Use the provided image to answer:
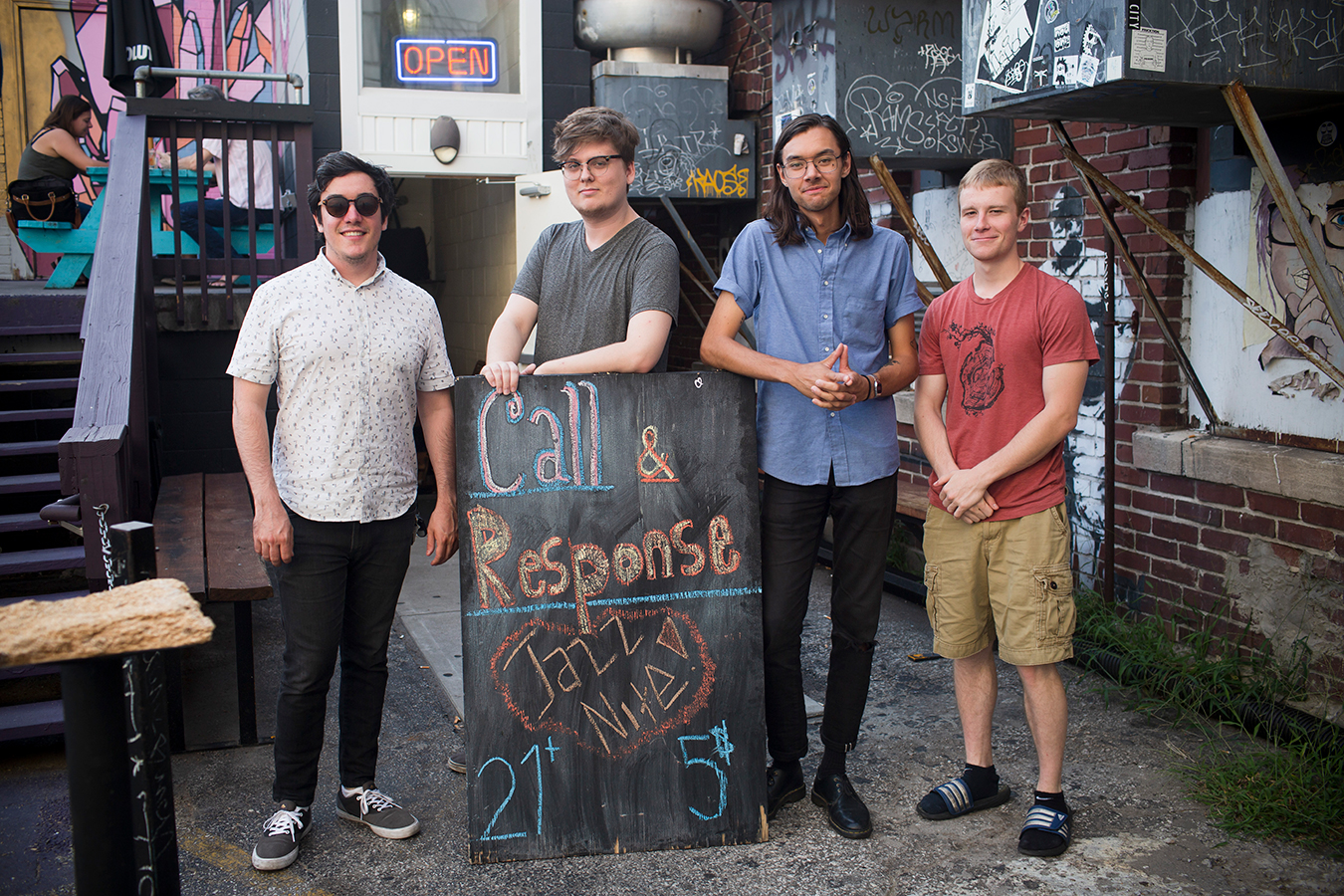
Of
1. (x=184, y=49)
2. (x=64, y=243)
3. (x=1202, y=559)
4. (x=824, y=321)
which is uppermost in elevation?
(x=184, y=49)

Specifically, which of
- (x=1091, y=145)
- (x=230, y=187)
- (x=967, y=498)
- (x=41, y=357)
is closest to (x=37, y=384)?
(x=41, y=357)

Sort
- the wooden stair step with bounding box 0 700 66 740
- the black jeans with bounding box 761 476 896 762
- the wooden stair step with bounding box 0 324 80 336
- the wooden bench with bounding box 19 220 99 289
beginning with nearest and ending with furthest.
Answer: the black jeans with bounding box 761 476 896 762
the wooden stair step with bounding box 0 700 66 740
the wooden stair step with bounding box 0 324 80 336
the wooden bench with bounding box 19 220 99 289

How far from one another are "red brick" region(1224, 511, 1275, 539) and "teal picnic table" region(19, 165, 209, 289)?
216 inches

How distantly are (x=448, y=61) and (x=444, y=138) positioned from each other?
65 cm

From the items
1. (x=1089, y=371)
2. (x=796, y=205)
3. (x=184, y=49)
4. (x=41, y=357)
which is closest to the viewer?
(x=796, y=205)

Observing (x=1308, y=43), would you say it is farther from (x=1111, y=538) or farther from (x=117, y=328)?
(x=117, y=328)

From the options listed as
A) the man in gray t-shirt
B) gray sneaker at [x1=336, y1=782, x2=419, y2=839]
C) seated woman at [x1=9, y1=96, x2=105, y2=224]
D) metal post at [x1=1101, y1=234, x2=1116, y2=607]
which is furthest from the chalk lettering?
seated woman at [x1=9, y1=96, x2=105, y2=224]

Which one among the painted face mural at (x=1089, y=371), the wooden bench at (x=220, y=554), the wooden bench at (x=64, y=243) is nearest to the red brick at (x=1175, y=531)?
the painted face mural at (x=1089, y=371)

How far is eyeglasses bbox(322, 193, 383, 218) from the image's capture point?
2.93 metres

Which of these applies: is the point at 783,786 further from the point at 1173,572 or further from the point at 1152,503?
the point at 1152,503

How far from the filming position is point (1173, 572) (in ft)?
14.7

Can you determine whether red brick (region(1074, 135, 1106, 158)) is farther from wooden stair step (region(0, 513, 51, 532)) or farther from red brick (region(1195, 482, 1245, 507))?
wooden stair step (region(0, 513, 51, 532))

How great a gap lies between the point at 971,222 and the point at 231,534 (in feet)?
10.4

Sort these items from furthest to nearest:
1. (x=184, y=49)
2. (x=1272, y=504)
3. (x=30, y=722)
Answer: (x=184, y=49)
(x=1272, y=504)
(x=30, y=722)
